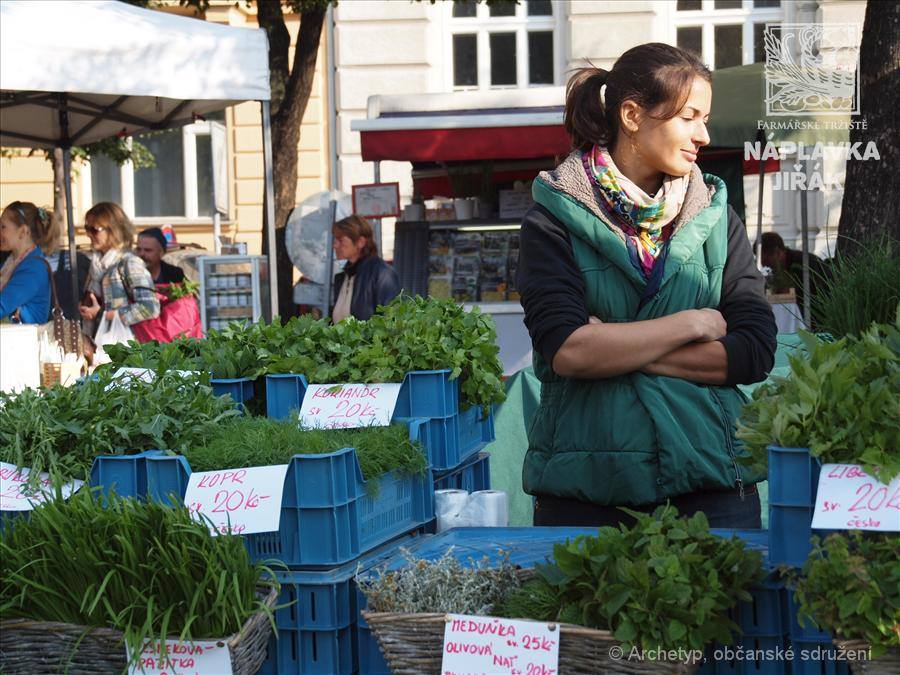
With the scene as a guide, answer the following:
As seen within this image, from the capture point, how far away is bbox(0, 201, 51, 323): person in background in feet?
23.3

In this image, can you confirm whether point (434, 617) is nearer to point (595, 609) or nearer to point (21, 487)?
point (595, 609)

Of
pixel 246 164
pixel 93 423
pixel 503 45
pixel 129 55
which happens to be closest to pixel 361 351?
pixel 93 423

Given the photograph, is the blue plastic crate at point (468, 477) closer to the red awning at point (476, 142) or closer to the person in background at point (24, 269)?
the person in background at point (24, 269)

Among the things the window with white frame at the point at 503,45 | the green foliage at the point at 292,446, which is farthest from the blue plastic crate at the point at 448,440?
the window with white frame at the point at 503,45

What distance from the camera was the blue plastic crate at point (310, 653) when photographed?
2250mm

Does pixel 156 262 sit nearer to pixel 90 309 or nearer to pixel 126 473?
pixel 90 309

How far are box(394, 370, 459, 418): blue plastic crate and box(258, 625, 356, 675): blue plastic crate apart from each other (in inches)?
30.1

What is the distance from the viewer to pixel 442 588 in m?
2.08

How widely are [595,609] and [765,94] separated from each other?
6856 mm

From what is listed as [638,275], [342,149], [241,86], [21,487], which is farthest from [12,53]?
[342,149]

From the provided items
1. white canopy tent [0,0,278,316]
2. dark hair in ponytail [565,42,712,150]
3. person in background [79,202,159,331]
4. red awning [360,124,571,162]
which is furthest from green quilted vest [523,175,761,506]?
red awning [360,124,571,162]

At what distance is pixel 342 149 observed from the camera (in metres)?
15.6

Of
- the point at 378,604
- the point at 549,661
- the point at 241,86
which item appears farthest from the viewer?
the point at 241,86

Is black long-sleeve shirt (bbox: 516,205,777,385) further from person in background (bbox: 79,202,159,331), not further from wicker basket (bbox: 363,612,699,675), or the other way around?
person in background (bbox: 79,202,159,331)
